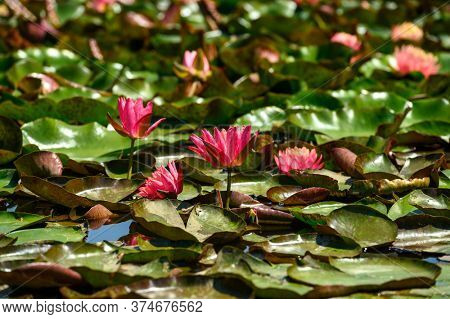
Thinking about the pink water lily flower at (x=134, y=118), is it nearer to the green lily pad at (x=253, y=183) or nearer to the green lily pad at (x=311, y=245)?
the green lily pad at (x=253, y=183)

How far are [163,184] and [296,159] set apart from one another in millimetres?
557

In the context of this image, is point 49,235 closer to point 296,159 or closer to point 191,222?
point 191,222

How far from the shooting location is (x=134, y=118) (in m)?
2.68

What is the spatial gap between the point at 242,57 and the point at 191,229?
228cm

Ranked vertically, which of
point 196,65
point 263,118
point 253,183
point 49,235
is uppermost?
point 196,65

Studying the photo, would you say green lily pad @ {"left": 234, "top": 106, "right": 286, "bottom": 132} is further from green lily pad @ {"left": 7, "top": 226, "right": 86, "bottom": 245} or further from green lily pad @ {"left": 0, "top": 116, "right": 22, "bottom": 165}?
green lily pad @ {"left": 7, "top": 226, "right": 86, "bottom": 245}

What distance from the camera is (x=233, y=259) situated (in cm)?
204

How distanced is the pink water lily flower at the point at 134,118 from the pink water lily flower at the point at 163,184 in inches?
8.2

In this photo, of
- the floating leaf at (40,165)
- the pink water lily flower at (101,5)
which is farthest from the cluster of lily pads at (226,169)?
the pink water lily flower at (101,5)

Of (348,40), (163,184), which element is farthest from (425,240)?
(348,40)

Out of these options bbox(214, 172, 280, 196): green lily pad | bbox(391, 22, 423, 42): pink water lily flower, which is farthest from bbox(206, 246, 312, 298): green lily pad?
bbox(391, 22, 423, 42): pink water lily flower
